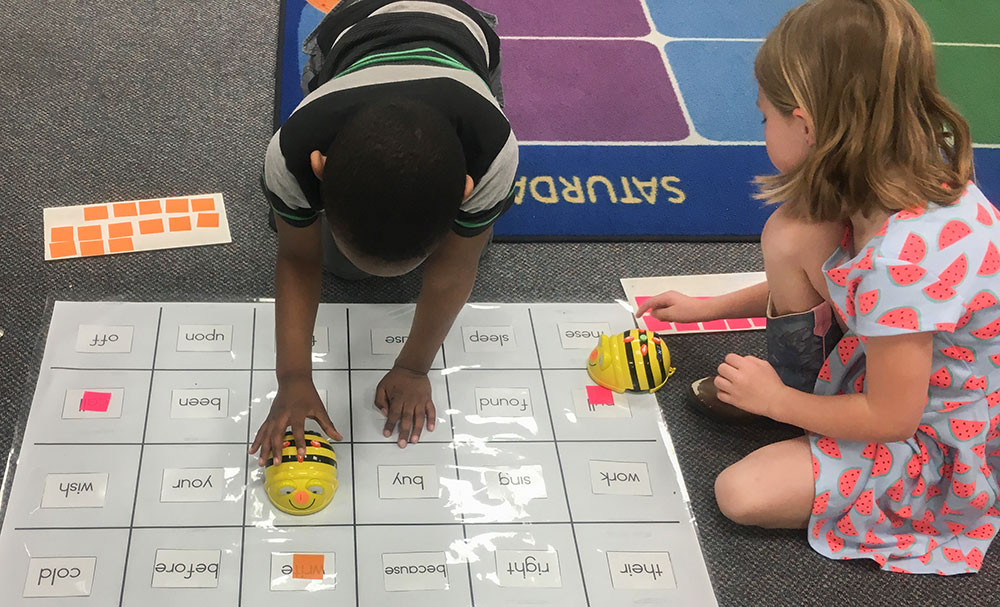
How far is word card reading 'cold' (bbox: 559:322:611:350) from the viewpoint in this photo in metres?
1.18

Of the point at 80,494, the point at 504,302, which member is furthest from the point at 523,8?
the point at 80,494

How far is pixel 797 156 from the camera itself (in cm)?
91

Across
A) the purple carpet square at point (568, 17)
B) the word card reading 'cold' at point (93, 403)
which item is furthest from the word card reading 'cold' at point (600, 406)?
the purple carpet square at point (568, 17)

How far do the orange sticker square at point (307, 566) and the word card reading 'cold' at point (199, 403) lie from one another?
207mm

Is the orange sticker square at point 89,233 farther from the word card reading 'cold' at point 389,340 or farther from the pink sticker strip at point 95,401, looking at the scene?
the word card reading 'cold' at point 389,340

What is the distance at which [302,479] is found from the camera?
929 mm

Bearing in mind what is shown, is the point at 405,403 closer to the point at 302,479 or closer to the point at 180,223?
the point at 302,479

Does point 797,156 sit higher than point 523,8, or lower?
lower

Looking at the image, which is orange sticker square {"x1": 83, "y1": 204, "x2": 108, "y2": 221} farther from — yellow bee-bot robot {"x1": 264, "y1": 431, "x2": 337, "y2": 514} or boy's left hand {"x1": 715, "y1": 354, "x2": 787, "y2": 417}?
boy's left hand {"x1": 715, "y1": 354, "x2": 787, "y2": 417}

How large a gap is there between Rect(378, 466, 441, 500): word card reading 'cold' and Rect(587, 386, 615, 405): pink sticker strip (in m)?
0.22

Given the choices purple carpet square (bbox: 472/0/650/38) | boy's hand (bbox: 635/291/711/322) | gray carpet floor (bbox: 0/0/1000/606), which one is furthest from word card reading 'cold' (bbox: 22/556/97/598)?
purple carpet square (bbox: 472/0/650/38)

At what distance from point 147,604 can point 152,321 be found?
386mm

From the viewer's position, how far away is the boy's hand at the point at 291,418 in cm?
96

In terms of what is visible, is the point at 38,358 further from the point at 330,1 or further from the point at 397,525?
the point at 330,1
